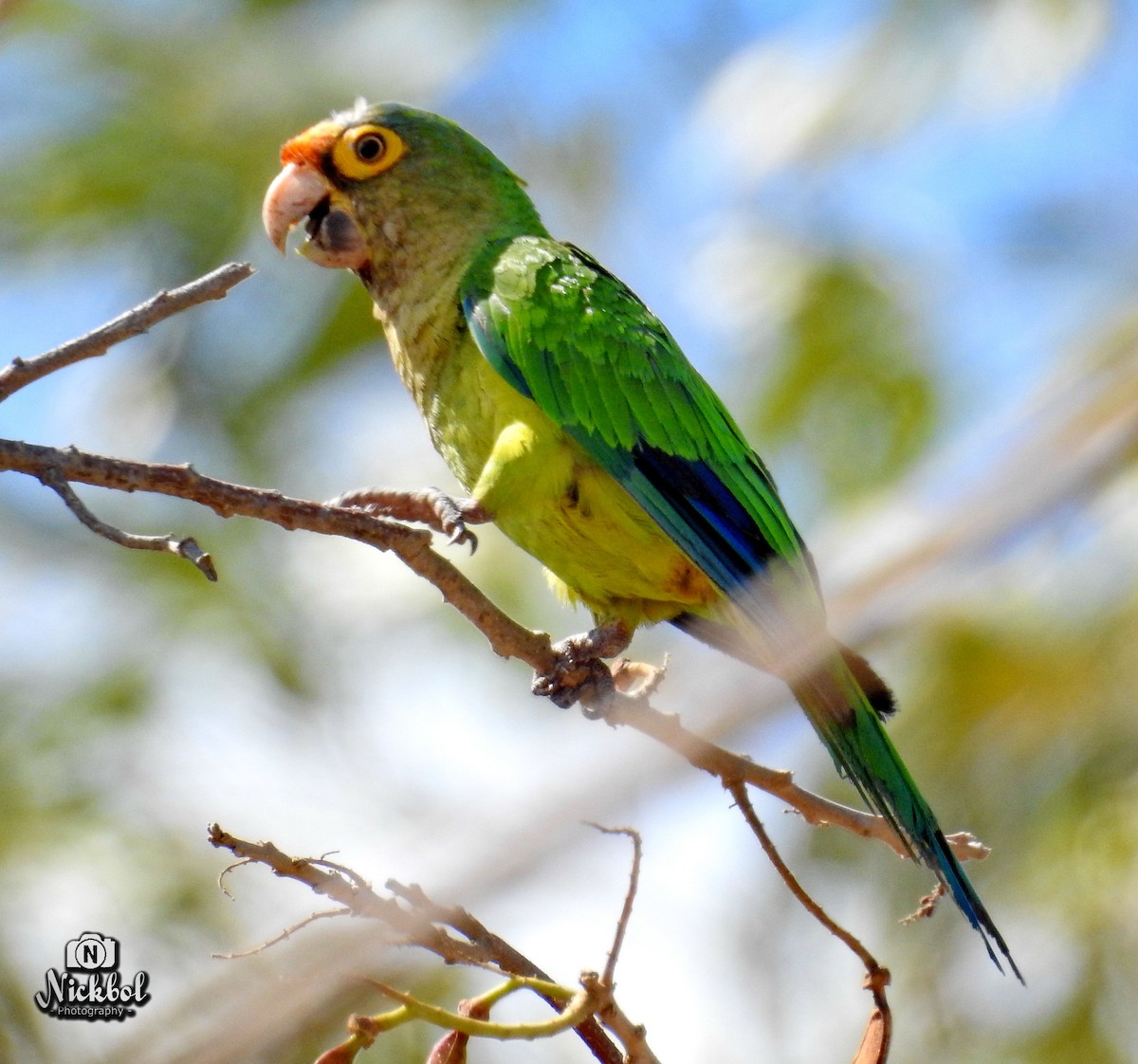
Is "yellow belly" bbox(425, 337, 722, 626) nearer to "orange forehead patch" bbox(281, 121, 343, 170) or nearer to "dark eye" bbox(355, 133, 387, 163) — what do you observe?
"dark eye" bbox(355, 133, 387, 163)

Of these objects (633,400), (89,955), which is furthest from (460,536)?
(89,955)

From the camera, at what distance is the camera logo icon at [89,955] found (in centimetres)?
306

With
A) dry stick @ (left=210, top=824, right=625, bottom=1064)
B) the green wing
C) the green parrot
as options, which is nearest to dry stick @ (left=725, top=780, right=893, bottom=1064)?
dry stick @ (left=210, top=824, right=625, bottom=1064)

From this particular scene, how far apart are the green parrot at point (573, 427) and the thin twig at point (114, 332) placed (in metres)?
1.34

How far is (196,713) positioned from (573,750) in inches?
274

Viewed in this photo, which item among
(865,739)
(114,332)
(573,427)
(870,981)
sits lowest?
(870,981)

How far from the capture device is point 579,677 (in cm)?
353

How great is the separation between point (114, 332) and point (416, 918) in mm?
1090

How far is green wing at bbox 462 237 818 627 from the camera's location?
3.61 m

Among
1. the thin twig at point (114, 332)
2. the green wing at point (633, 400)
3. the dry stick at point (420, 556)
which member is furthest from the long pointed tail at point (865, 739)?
the thin twig at point (114, 332)

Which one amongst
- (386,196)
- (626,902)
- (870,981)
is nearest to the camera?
(626,902)

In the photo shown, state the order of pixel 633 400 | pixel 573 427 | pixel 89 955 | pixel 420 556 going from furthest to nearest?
pixel 633 400
pixel 573 427
pixel 89 955
pixel 420 556

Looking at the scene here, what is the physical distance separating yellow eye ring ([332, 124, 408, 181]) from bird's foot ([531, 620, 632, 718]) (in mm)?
1742

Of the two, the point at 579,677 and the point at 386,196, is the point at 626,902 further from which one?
the point at 386,196
